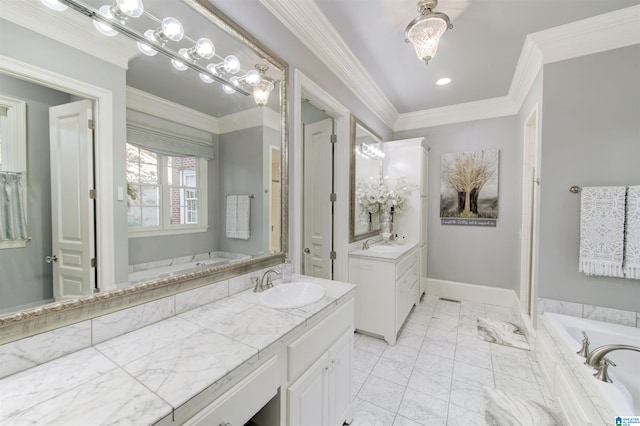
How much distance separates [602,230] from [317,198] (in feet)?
7.83

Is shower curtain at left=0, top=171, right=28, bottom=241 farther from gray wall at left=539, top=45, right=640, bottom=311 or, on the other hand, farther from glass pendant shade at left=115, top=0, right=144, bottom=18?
gray wall at left=539, top=45, right=640, bottom=311

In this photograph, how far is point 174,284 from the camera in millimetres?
1160

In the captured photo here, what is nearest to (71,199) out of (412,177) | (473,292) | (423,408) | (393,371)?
(423,408)

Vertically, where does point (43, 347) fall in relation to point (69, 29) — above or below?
below

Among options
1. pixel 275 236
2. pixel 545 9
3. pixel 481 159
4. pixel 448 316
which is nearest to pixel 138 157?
pixel 275 236

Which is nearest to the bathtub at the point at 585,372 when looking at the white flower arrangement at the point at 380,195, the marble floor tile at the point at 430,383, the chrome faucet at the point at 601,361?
the chrome faucet at the point at 601,361

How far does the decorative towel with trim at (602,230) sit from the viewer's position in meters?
1.87

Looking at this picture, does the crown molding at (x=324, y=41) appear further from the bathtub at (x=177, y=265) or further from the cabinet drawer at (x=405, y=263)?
the cabinet drawer at (x=405, y=263)

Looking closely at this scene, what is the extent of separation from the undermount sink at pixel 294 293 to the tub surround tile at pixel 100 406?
79 centimetres

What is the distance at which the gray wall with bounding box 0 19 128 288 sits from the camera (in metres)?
0.77

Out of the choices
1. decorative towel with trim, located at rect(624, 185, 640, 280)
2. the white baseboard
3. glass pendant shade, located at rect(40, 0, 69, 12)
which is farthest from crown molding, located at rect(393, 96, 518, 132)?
glass pendant shade, located at rect(40, 0, 69, 12)

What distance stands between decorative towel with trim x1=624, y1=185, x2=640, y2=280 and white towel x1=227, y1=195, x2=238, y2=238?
9.12ft

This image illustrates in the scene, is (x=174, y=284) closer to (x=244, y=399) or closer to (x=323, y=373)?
(x=244, y=399)

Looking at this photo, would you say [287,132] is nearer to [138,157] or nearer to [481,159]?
[138,157]
